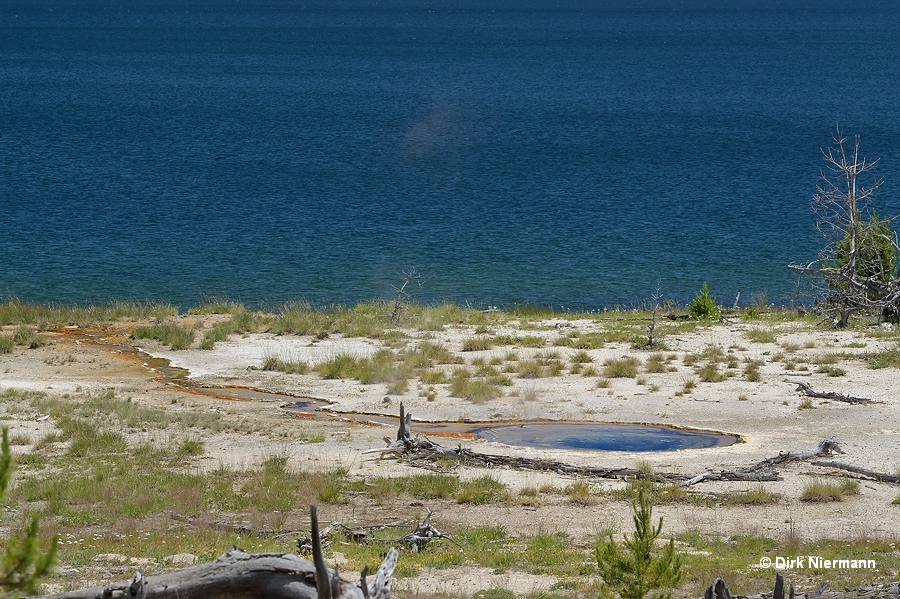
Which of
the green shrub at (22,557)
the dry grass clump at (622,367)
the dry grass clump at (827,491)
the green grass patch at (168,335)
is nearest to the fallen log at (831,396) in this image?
the dry grass clump at (622,367)

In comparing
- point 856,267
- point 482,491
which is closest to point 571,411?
point 482,491

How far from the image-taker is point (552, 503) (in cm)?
1556

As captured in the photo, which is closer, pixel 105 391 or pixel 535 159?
pixel 105 391

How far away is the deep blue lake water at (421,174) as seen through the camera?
1738 inches

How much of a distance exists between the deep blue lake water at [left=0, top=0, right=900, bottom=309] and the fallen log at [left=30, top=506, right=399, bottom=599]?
107 ft

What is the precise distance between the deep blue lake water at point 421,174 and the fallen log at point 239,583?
107ft

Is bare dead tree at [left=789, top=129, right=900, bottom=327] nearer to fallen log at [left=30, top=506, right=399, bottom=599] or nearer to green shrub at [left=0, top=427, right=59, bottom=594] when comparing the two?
fallen log at [left=30, top=506, right=399, bottom=599]

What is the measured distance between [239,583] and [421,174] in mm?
61077

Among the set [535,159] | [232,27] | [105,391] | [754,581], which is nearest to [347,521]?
[754,581]

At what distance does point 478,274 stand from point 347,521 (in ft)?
99.4

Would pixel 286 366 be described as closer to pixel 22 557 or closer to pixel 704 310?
pixel 704 310

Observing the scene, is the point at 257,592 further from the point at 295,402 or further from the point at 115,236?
the point at 115,236

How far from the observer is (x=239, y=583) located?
6.90 metres

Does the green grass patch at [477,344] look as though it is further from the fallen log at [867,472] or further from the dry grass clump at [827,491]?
the dry grass clump at [827,491]
